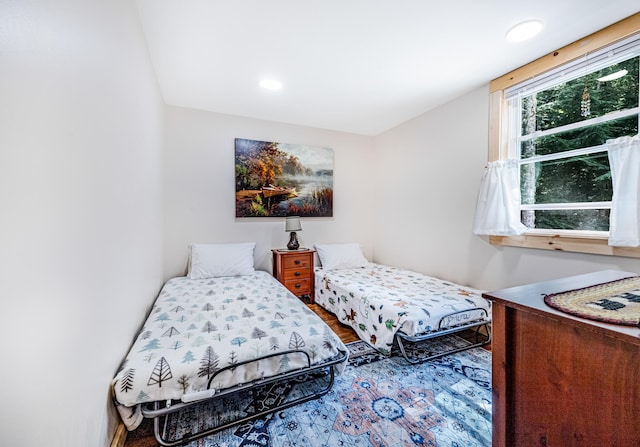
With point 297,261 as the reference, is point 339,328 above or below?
below

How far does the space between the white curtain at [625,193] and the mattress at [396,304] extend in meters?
0.96

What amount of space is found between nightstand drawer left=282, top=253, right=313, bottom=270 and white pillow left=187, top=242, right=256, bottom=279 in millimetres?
402

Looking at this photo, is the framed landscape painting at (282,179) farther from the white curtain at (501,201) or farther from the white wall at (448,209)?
the white curtain at (501,201)

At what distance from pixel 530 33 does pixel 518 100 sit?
66 cm

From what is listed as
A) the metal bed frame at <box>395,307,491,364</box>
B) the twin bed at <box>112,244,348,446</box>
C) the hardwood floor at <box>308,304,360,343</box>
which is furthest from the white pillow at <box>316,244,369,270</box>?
the metal bed frame at <box>395,307,491,364</box>

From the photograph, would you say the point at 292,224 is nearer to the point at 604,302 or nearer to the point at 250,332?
the point at 250,332

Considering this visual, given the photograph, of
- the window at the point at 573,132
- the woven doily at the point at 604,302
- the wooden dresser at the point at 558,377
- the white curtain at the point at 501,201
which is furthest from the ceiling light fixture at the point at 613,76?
the wooden dresser at the point at 558,377

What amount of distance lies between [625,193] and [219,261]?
339cm

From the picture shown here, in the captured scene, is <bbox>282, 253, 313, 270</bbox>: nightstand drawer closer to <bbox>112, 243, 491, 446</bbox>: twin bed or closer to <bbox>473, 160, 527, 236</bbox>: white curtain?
<bbox>112, 243, 491, 446</bbox>: twin bed

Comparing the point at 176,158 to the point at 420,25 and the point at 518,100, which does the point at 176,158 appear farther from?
the point at 518,100

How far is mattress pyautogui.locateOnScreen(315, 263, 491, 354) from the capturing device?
6.62 feet

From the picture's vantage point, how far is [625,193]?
170 centimetres

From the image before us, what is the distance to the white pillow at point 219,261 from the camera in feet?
9.82

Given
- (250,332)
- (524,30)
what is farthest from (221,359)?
(524,30)
